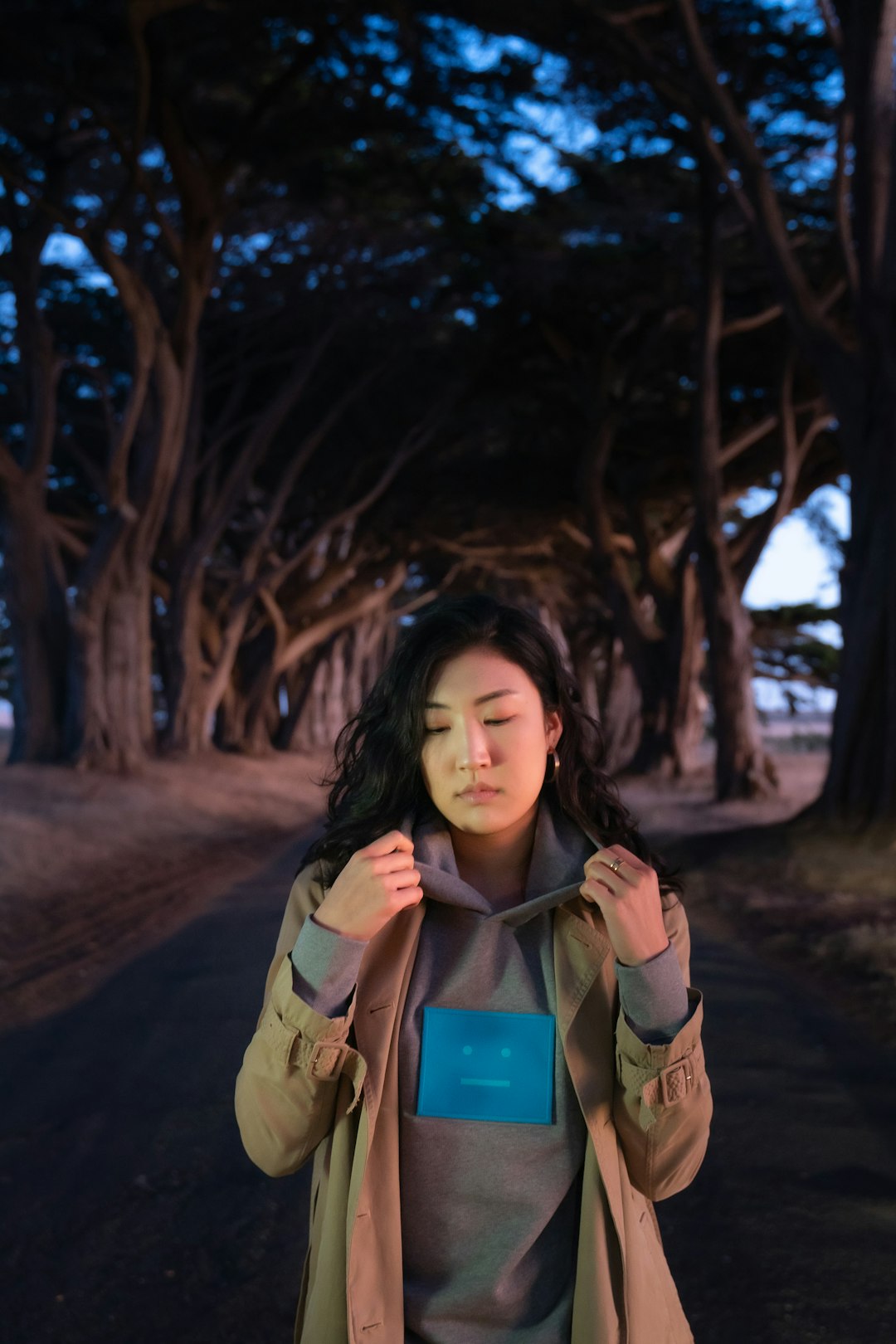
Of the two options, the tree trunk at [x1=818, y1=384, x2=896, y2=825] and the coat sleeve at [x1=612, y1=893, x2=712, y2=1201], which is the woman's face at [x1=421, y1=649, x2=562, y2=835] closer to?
the coat sleeve at [x1=612, y1=893, x2=712, y2=1201]

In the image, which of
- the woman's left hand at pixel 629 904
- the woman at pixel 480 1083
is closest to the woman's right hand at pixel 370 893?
the woman at pixel 480 1083

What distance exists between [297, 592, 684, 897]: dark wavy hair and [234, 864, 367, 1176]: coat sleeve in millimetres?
222

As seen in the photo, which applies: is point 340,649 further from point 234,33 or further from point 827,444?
point 234,33

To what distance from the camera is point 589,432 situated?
17.8 metres

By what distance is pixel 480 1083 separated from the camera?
62.7 inches

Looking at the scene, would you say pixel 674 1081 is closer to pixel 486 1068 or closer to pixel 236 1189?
pixel 486 1068

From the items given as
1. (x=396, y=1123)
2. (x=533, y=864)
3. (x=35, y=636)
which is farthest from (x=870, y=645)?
(x=35, y=636)

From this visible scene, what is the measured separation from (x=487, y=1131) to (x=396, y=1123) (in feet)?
0.40

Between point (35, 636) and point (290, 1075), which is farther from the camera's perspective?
point (35, 636)

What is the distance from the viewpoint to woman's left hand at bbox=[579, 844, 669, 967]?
5.04 ft

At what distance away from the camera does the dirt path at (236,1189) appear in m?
2.71

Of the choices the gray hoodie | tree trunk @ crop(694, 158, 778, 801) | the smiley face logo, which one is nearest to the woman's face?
the gray hoodie

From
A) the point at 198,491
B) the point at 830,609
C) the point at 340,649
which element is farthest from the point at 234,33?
the point at 340,649

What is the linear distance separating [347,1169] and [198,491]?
19514 millimetres
